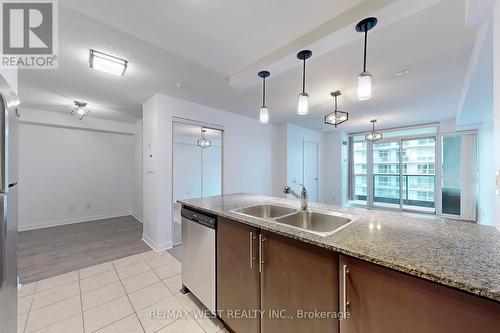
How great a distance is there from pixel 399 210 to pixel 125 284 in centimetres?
696

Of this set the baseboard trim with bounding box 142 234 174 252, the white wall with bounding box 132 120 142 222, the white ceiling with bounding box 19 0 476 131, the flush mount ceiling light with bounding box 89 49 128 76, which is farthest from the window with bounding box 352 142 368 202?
the flush mount ceiling light with bounding box 89 49 128 76

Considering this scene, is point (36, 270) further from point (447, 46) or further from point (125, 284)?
point (447, 46)

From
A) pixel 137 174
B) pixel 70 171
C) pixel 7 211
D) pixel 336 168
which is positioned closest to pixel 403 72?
pixel 7 211

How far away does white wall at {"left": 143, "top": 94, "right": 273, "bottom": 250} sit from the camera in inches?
124

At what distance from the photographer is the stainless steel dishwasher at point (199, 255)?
5.66 feet

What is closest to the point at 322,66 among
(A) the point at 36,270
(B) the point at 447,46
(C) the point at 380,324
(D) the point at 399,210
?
(B) the point at 447,46

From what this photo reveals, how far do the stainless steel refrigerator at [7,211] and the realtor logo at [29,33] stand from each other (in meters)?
0.94

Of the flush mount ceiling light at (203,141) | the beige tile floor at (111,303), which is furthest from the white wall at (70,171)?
the beige tile floor at (111,303)

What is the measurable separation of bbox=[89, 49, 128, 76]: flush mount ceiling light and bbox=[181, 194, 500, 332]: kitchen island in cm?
233

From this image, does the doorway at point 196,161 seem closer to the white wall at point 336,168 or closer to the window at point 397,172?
the white wall at point 336,168

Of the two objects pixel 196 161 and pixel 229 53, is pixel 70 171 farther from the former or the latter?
pixel 229 53

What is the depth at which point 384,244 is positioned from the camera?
966 millimetres

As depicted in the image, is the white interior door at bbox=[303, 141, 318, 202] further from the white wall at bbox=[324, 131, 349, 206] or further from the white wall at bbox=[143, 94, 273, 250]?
the white wall at bbox=[143, 94, 273, 250]

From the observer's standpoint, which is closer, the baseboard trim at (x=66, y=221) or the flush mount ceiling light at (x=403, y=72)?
the flush mount ceiling light at (x=403, y=72)
